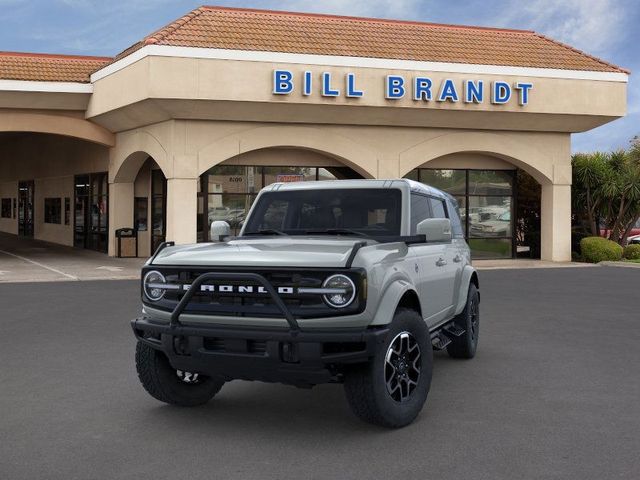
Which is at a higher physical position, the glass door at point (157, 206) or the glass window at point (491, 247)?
the glass door at point (157, 206)

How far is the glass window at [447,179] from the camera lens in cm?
2664

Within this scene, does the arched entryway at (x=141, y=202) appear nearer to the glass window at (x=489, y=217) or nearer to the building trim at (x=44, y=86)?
the building trim at (x=44, y=86)

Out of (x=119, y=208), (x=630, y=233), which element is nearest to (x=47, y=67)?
(x=119, y=208)

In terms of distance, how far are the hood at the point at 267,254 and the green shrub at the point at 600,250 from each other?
72.9ft

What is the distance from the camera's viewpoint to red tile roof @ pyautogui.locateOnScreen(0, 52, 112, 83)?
24000 millimetres

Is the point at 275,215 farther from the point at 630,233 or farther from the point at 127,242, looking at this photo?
the point at 630,233

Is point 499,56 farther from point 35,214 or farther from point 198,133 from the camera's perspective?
point 35,214

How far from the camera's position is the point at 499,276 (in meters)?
20.3

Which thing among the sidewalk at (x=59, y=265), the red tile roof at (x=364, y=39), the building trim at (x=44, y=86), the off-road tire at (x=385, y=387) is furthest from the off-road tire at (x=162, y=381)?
the building trim at (x=44, y=86)

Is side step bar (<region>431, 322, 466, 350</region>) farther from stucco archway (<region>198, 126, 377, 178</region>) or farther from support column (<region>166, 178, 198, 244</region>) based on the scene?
stucco archway (<region>198, 126, 377, 178</region>)

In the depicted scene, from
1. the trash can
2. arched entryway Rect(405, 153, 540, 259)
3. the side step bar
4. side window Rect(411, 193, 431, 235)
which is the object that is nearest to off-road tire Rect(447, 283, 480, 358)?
the side step bar

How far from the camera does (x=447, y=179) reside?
2691cm

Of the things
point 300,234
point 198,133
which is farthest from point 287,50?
point 300,234

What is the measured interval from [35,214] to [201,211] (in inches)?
681
